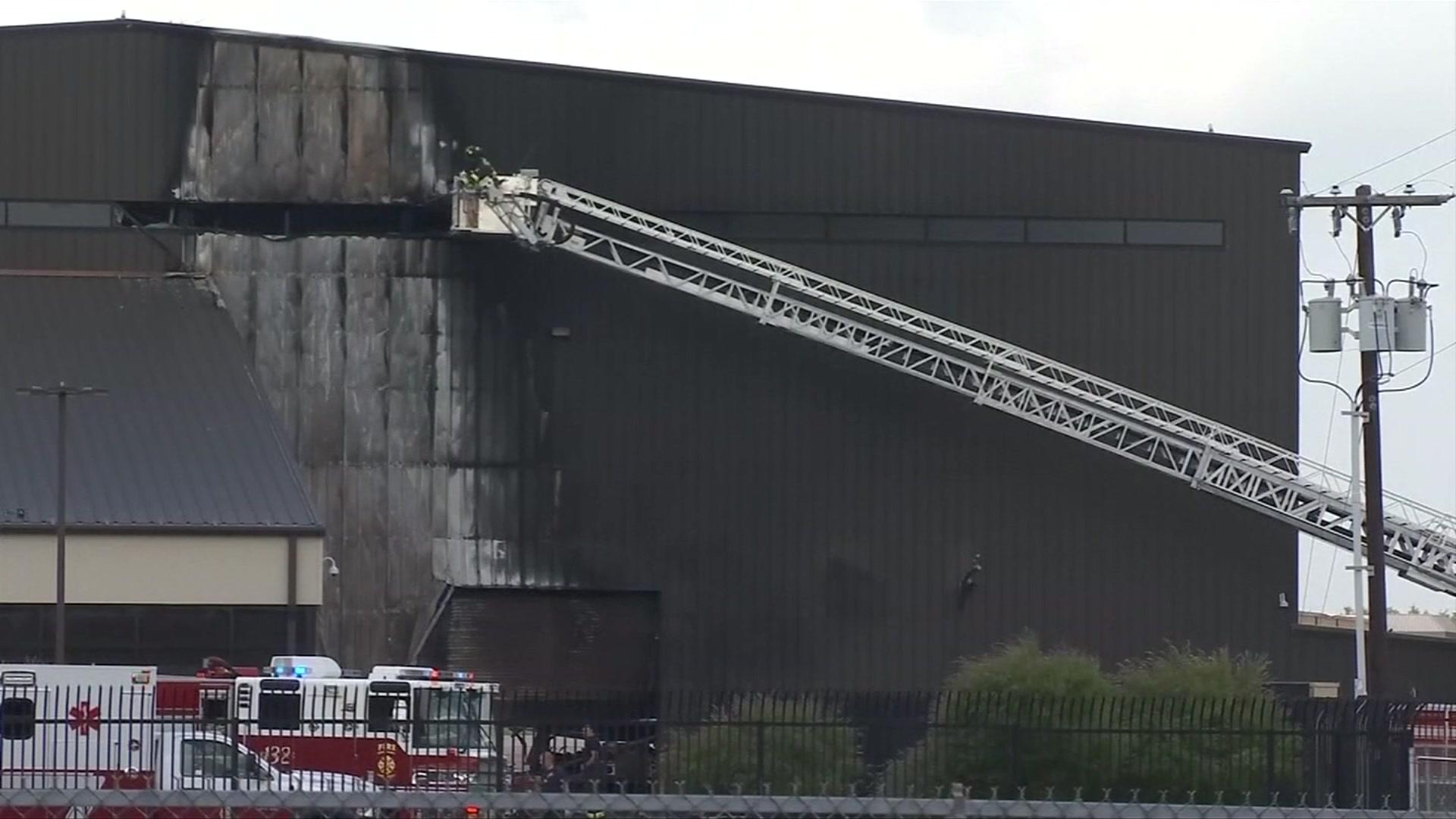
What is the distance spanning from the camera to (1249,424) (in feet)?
141

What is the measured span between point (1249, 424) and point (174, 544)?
2127 cm

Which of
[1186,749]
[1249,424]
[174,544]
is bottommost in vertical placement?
[1186,749]

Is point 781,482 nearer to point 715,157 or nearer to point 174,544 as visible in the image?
point 715,157

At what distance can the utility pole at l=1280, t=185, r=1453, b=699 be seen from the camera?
33.8 meters

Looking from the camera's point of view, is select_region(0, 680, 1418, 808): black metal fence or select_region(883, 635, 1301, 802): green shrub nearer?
select_region(0, 680, 1418, 808): black metal fence

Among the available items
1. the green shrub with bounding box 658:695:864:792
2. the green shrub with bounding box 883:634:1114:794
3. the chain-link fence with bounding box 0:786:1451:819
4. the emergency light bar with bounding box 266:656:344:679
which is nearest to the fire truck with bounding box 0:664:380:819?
the emergency light bar with bounding box 266:656:344:679

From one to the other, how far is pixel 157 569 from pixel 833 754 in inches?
715

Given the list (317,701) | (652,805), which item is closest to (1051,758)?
(317,701)

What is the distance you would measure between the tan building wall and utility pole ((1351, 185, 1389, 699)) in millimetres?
17683

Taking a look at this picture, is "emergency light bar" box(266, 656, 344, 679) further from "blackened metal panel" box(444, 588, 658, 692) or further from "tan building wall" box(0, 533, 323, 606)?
"blackened metal panel" box(444, 588, 658, 692)

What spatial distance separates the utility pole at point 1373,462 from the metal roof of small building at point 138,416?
17.6m

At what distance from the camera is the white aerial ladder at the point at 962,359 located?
4044 centimetres

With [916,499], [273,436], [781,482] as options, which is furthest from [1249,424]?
[273,436]

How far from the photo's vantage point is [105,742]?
2611 cm
